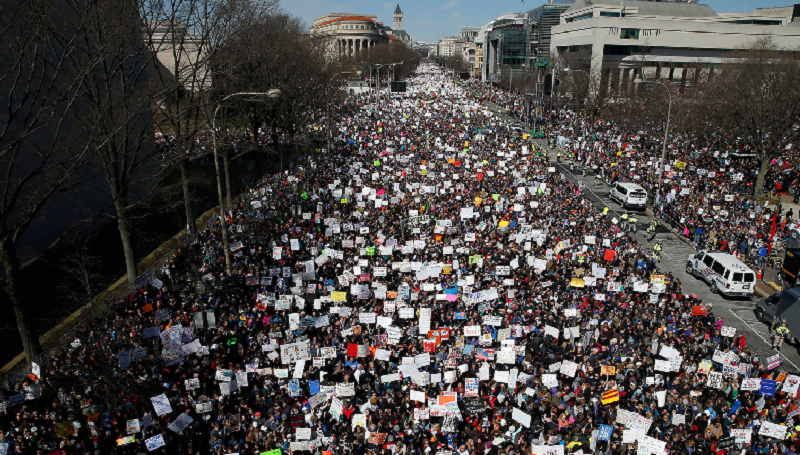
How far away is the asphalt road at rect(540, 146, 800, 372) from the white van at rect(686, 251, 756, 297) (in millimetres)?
375

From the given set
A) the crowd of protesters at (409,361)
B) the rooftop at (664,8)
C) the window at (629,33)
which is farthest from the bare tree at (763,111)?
the rooftop at (664,8)

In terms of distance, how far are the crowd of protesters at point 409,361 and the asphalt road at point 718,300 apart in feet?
3.15

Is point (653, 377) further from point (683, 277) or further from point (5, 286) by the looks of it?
point (5, 286)

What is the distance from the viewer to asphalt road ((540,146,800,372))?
15.1 m

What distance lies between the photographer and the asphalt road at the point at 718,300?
1512 centimetres

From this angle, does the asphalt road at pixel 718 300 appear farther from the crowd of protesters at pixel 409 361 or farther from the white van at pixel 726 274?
the crowd of protesters at pixel 409 361

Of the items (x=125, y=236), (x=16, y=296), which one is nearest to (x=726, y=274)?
(x=125, y=236)

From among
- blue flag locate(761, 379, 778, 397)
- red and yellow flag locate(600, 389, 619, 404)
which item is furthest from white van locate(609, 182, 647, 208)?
red and yellow flag locate(600, 389, 619, 404)

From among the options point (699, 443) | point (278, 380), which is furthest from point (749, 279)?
point (278, 380)

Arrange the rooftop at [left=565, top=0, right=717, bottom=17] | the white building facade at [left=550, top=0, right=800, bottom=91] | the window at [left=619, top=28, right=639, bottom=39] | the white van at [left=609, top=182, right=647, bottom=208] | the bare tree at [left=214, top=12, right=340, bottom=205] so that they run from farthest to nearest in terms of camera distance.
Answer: the rooftop at [left=565, top=0, right=717, bottom=17] → the window at [left=619, top=28, right=639, bottom=39] → the white building facade at [left=550, top=0, right=800, bottom=91] → the bare tree at [left=214, top=12, right=340, bottom=205] → the white van at [left=609, top=182, right=647, bottom=208]

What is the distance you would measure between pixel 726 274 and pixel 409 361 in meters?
13.0

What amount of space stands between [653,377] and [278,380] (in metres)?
9.02

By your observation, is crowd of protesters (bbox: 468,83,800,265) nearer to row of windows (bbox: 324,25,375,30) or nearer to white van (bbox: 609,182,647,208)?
white van (bbox: 609,182,647,208)

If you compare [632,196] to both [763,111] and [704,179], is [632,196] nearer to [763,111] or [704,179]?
[704,179]
